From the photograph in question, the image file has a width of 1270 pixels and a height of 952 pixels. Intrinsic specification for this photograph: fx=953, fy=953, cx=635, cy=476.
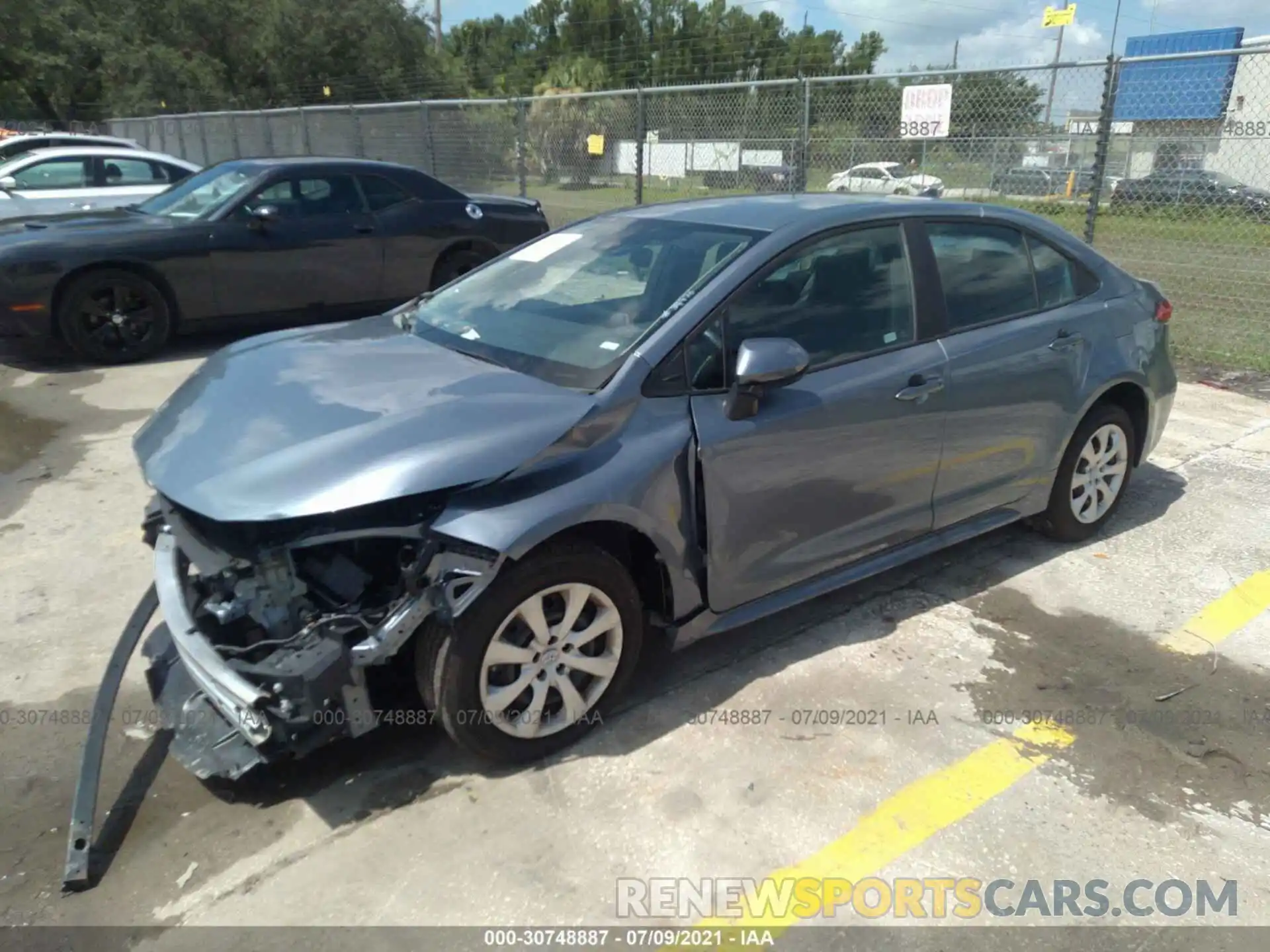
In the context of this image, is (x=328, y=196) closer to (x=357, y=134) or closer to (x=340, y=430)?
(x=340, y=430)

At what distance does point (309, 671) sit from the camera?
8.10ft

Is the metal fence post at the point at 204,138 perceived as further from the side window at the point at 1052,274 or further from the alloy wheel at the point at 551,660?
the alloy wheel at the point at 551,660

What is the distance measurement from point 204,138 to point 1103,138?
67.4 ft

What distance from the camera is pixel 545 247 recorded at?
4070 mm

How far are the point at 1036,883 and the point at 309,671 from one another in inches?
79.5

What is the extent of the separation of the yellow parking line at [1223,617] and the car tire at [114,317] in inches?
288

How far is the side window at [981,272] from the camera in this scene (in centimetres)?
385

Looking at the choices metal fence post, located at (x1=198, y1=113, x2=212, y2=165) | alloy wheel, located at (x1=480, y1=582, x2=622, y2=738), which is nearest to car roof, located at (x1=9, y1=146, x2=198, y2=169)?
alloy wheel, located at (x1=480, y1=582, x2=622, y2=738)

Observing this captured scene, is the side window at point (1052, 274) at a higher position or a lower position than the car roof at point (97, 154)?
lower

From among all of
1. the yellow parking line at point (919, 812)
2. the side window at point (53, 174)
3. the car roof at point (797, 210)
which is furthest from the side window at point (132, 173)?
the yellow parking line at point (919, 812)

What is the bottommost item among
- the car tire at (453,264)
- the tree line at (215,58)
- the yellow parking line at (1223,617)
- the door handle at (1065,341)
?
the yellow parking line at (1223,617)

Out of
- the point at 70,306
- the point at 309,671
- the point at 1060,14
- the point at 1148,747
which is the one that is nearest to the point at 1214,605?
the point at 1148,747

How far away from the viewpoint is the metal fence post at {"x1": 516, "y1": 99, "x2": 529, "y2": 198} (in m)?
13.8

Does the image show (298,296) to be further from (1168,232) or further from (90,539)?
(1168,232)
